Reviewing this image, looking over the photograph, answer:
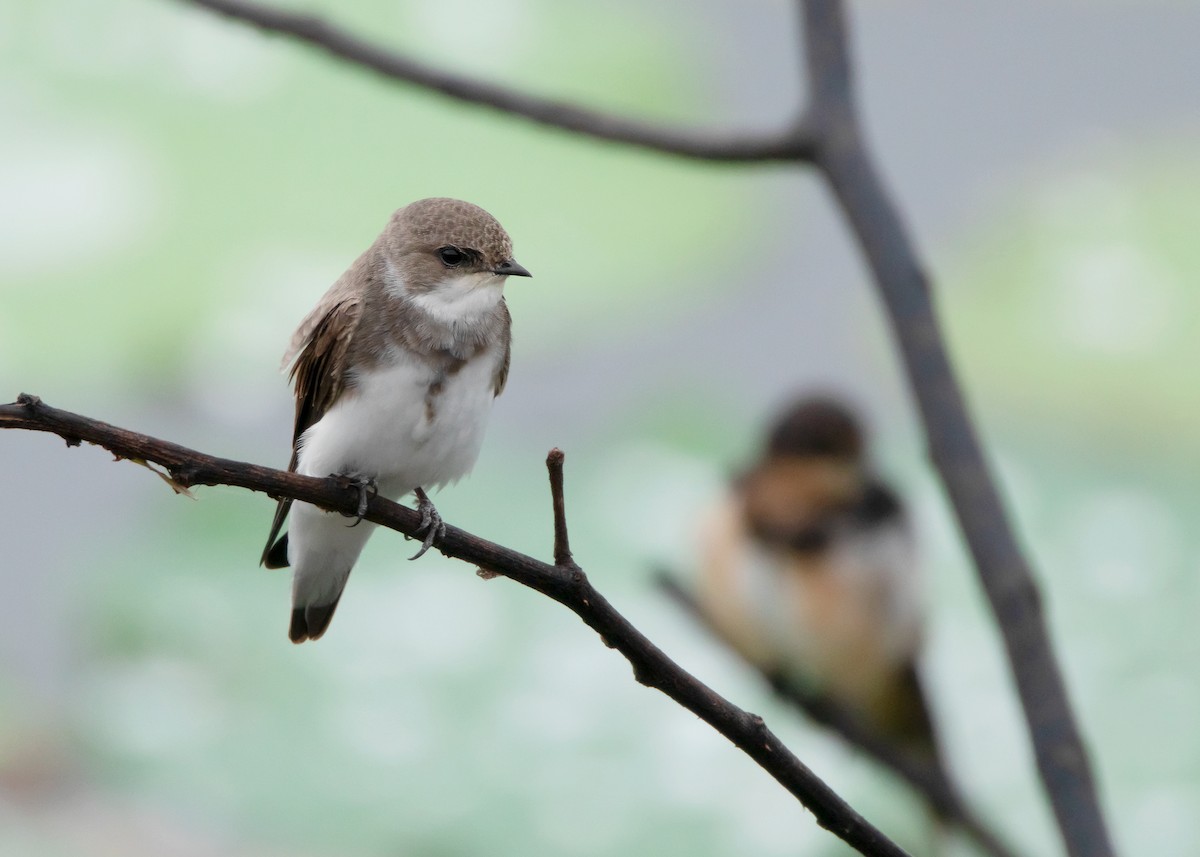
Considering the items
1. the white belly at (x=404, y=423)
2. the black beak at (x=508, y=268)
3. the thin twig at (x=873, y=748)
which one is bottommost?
the white belly at (x=404, y=423)

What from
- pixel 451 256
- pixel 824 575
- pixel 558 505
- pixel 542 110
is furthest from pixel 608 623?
pixel 824 575

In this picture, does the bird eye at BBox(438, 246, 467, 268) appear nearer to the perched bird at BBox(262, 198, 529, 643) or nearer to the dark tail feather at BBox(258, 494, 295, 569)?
the perched bird at BBox(262, 198, 529, 643)

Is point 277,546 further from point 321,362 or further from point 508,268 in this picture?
point 508,268

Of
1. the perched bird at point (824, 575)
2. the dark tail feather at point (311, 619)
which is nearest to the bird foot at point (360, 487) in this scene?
the dark tail feather at point (311, 619)

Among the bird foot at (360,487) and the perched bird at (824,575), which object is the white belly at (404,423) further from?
the perched bird at (824,575)

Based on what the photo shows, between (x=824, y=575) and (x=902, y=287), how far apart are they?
104 centimetres

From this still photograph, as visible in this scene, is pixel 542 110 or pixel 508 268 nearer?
pixel 508 268

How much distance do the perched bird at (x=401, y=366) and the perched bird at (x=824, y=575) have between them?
1.10 m

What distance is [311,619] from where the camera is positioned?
3.27 ft

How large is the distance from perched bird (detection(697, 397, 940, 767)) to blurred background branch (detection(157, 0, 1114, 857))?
0.97 m

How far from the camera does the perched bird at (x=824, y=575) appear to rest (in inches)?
79.0

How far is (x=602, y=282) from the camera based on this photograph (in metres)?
3.12

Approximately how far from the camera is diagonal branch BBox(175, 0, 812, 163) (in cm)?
108

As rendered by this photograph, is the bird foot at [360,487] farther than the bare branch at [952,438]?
No
